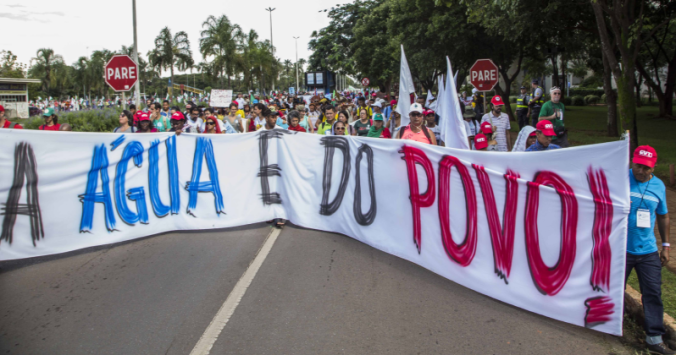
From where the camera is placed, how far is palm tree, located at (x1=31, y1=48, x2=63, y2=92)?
88.1 meters

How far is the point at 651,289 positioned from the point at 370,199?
146 inches

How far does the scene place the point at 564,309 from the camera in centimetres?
477

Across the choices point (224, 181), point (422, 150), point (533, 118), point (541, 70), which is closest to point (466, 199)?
point (422, 150)

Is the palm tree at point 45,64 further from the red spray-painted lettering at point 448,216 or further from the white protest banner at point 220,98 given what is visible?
the red spray-painted lettering at point 448,216

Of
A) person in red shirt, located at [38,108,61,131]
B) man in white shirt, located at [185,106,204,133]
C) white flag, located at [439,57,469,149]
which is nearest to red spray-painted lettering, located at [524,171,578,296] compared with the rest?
white flag, located at [439,57,469,149]

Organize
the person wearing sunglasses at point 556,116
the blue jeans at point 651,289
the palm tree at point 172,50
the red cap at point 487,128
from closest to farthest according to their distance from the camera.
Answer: the blue jeans at point 651,289 < the person wearing sunglasses at point 556,116 < the red cap at point 487,128 < the palm tree at point 172,50

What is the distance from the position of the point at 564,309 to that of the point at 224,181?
5.23 metres

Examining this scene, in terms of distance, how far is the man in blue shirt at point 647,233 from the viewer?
169 inches

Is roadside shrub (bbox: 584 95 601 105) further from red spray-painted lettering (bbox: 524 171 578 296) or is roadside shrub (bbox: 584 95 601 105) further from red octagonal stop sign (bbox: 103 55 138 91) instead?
red spray-painted lettering (bbox: 524 171 578 296)

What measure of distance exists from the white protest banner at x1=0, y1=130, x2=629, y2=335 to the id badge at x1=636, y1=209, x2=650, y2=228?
0.45 feet

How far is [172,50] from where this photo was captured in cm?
5791

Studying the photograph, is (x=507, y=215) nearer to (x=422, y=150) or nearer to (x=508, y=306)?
(x=508, y=306)

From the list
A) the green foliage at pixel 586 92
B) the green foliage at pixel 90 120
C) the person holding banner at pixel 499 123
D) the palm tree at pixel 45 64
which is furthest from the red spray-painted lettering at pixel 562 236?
the palm tree at pixel 45 64

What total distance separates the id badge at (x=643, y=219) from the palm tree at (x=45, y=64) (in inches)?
3826
